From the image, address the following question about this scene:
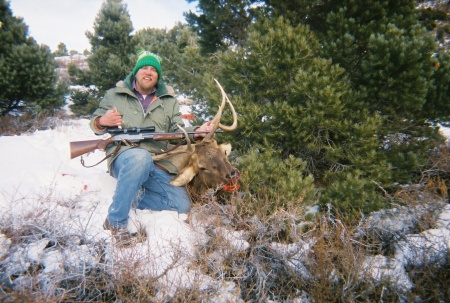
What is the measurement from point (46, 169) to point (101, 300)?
3.05 meters

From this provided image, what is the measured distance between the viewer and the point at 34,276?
6.70ft

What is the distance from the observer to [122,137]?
11.0 ft

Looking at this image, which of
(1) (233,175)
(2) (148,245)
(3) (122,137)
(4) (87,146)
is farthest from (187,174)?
(4) (87,146)

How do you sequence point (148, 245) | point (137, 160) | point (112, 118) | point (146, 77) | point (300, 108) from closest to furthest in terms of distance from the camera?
point (148, 245)
point (137, 160)
point (112, 118)
point (300, 108)
point (146, 77)

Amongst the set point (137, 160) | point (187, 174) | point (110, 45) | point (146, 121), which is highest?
point (110, 45)

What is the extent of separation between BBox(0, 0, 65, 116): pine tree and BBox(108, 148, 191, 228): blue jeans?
717cm

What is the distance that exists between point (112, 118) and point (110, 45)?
389 inches

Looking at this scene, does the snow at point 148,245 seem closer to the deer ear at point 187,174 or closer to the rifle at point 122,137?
the deer ear at point 187,174

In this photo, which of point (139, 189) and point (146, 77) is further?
point (146, 77)

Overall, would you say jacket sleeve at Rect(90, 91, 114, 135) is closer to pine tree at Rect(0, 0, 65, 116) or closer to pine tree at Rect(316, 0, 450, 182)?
pine tree at Rect(316, 0, 450, 182)

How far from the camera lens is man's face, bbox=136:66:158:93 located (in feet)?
11.8

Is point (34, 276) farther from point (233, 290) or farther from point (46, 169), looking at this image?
point (46, 169)

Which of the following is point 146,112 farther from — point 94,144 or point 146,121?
point 94,144

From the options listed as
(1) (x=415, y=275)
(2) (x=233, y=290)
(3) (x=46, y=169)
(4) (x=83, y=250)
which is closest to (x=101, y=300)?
(4) (x=83, y=250)
